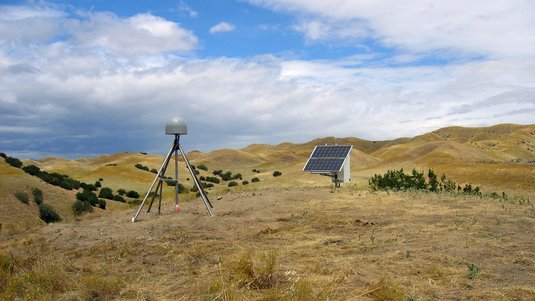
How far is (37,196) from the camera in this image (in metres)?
26.7

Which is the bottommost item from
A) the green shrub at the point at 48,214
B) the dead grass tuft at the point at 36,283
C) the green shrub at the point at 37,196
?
the green shrub at the point at 48,214

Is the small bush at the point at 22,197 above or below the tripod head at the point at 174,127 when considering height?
below

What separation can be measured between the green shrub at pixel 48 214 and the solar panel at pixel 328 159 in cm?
1320

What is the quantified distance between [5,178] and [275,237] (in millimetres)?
22460

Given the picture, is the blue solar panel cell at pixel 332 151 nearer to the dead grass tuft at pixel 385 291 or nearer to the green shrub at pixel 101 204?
the dead grass tuft at pixel 385 291

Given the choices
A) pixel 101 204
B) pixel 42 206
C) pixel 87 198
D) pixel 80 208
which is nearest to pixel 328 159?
pixel 80 208

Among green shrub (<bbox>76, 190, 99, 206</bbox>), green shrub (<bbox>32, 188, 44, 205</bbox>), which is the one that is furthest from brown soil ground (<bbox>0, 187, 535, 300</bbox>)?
green shrub (<bbox>76, 190, 99, 206</bbox>)

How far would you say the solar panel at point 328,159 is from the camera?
21203 millimetres

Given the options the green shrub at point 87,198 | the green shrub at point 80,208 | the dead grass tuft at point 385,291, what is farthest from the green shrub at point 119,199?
the dead grass tuft at point 385,291

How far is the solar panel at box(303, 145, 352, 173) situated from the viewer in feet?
69.6

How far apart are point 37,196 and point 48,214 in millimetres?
2458

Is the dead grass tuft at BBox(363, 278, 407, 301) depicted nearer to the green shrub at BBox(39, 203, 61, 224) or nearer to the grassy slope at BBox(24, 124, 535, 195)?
the green shrub at BBox(39, 203, 61, 224)

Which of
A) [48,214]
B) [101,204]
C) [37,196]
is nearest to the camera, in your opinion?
[48,214]

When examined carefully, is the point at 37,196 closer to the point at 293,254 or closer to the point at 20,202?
the point at 20,202
